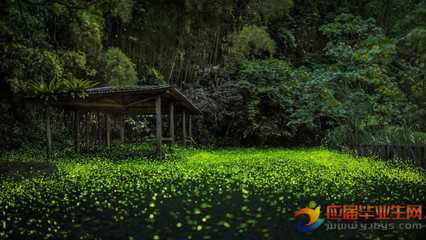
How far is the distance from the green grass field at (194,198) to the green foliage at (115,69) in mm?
6912

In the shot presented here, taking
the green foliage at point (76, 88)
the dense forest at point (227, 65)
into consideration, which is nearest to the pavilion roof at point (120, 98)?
the green foliage at point (76, 88)

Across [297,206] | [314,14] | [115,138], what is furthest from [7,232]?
[314,14]

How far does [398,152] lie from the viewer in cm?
953

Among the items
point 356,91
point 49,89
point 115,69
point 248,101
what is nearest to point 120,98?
point 49,89

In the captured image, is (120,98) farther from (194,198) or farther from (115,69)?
(194,198)

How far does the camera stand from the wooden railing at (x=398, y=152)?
873 cm

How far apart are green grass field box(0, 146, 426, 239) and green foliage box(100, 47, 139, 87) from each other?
6912 millimetres

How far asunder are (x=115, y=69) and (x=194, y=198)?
455 inches

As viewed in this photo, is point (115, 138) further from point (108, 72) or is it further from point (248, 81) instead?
point (248, 81)

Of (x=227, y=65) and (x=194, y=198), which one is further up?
(x=227, y=65)

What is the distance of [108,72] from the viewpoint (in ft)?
53.4

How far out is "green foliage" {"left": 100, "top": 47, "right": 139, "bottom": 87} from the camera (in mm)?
16188

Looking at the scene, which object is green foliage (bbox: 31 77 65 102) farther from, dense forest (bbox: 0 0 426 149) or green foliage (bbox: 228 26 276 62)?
green foliage (bbox: 228 26 276 62)

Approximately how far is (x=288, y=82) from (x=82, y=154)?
456 inches
